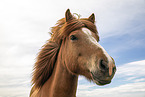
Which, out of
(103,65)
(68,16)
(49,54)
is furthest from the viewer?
(49,54)

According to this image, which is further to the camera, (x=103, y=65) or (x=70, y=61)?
(x=70, y=61)

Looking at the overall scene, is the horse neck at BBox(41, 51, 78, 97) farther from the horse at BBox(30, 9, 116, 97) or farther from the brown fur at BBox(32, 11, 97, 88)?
the brown fur at BBox(32, 11, 97, 88)

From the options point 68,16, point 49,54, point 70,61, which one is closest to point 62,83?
point 70,61

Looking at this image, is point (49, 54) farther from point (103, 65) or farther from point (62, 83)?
point (103, 65)

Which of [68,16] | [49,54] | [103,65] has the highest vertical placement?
[68,16]

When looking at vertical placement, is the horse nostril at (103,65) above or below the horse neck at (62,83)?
above

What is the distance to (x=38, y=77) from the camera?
12.9 ft

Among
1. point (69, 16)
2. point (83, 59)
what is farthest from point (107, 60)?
point (69, 16)

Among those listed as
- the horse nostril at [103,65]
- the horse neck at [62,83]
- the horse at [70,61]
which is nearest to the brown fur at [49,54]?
the horse at [70,61]

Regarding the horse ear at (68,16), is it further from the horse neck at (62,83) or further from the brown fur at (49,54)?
the horse neck at (62,83)

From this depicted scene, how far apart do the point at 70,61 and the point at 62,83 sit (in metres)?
0.58

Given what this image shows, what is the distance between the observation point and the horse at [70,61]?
2779 millimetres

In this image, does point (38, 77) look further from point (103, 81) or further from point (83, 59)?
point (103, 81)

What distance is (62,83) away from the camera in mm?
3355
